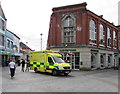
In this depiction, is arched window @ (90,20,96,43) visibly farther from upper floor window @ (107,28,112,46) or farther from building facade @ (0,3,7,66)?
building facade @ (0,3,7,66)

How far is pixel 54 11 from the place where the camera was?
87.0 feet

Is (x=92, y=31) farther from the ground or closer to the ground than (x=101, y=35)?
farther from the ground

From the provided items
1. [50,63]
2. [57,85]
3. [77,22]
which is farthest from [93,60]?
[57,85]

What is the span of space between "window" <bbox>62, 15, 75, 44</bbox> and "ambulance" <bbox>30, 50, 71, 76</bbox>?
23.6ft

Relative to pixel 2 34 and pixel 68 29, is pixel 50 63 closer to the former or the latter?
pixel 68 29

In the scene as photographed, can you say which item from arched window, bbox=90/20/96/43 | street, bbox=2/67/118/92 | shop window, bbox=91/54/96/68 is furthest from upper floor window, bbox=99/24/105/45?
street, bbox=2/67/118/92

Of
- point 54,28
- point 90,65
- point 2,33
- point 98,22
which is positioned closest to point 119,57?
point 98,22

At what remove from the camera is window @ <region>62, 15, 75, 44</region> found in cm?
2544

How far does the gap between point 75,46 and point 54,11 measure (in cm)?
699

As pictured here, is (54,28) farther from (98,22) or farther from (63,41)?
(98,22)

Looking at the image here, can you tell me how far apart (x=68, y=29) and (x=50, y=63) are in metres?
10.0

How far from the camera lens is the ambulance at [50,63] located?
1610 cm

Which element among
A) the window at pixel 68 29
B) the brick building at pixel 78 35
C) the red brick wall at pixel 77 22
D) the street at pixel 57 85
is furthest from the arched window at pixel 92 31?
the street at pixel 57 85

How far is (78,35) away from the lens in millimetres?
24875
